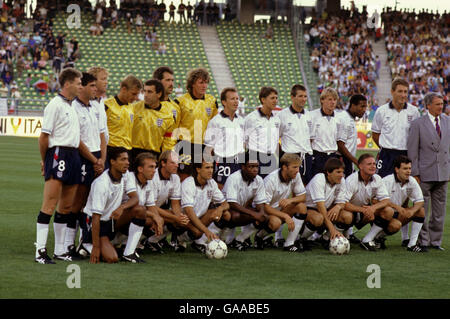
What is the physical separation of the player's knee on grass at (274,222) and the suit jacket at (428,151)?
2044 mm

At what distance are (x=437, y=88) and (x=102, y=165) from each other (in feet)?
107

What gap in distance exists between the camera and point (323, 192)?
926cm

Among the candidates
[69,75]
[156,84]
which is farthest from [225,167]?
[69,75]

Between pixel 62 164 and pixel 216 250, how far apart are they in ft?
6.50

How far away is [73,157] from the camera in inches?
302

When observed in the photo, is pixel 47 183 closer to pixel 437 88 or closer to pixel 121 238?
pixel 121 238

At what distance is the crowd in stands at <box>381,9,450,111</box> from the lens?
38.2 metres

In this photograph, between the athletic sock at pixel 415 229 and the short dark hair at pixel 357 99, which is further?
the short dark hair at pixel 357 99

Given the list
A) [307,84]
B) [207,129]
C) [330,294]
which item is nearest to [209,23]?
[307,84]

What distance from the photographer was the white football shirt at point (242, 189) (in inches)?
360

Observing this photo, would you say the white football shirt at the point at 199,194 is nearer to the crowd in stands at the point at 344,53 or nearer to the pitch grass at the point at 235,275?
the pitch grass at the point at 235,275

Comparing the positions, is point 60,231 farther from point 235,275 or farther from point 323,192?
point 323,192

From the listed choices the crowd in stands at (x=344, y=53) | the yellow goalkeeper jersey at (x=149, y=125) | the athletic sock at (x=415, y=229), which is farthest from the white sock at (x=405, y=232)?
the crowd in stands at (x=344, y=53)
